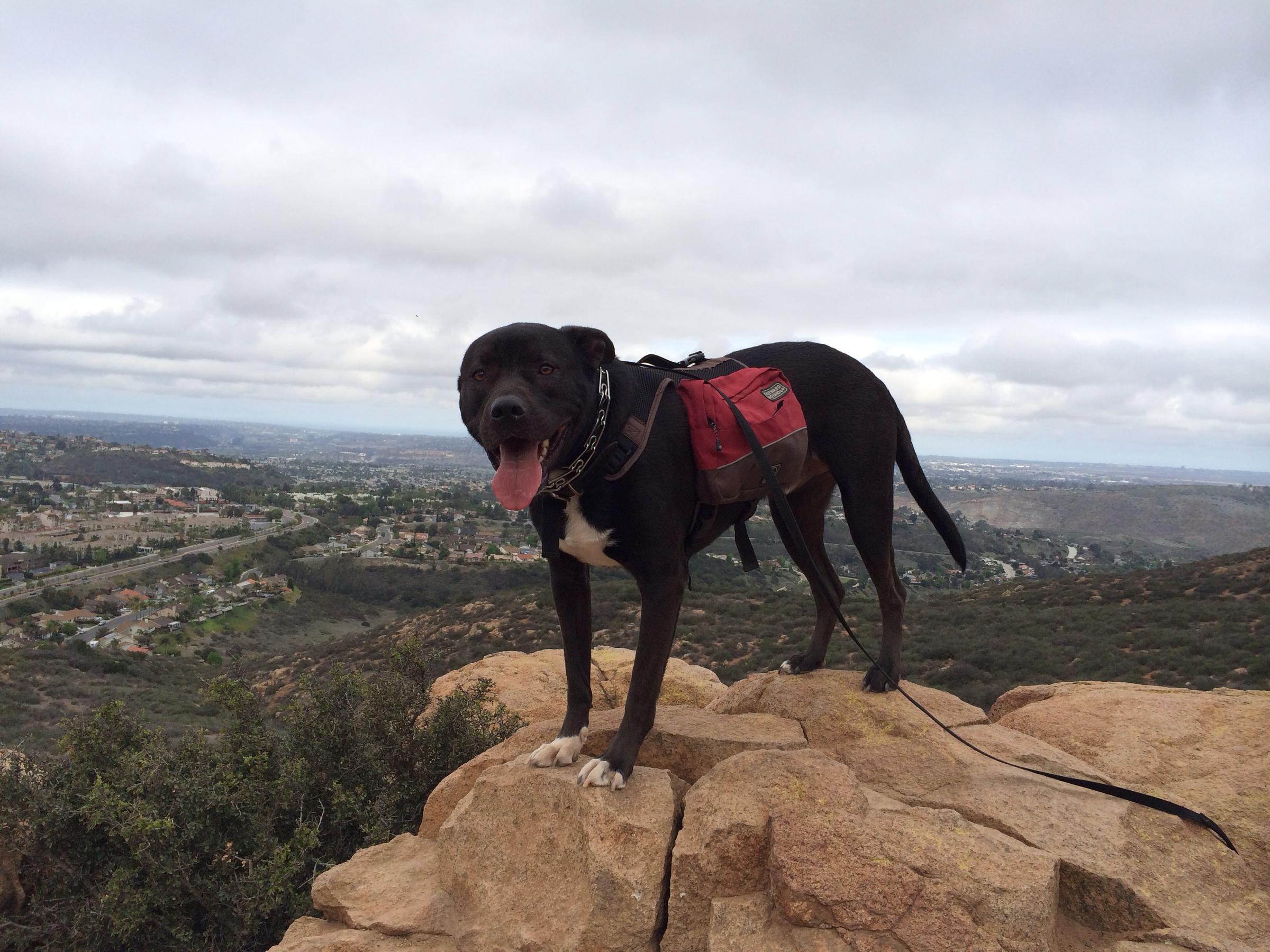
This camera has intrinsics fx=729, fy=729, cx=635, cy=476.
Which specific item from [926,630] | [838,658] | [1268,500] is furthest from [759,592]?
[1268,500]

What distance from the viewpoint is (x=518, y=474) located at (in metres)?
2.98

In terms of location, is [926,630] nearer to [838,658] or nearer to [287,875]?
[838,658]

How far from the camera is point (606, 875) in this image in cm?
309

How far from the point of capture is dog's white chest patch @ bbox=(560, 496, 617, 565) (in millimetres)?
3404

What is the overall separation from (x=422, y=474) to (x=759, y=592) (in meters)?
132

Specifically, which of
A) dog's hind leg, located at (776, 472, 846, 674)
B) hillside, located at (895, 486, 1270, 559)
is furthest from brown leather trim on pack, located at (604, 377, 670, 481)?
hillside, located at (895, 486, 1270, 559)

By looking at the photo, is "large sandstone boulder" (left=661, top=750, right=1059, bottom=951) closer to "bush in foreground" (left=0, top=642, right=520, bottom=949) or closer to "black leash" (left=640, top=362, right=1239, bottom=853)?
"black leash" (left=640, top=362, right=1239, bottom=853)

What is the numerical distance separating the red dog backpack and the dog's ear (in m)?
0.59

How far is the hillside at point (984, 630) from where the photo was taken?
14672 millimetres

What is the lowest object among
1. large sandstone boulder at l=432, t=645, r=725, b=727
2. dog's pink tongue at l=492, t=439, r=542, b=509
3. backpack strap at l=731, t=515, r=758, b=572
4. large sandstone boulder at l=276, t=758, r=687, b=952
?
large sandstone boulder at l=432, t=645, r=725, b=727

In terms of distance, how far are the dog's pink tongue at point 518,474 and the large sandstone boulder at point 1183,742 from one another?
3.75m

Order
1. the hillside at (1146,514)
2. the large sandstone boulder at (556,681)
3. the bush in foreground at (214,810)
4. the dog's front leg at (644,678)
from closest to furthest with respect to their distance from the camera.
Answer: the dog's front leg at (644,678)
the bush in foreground at (214,810)
the large sandstone boulder at (556,681)
the hillside at (1146,514)

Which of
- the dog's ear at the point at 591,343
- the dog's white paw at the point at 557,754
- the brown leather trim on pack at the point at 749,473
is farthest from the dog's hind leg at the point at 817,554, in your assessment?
the dog's ear at the point at 591,343

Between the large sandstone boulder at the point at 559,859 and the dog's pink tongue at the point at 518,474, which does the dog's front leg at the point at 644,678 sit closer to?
the large sandstone boulder at the point at 559,859
